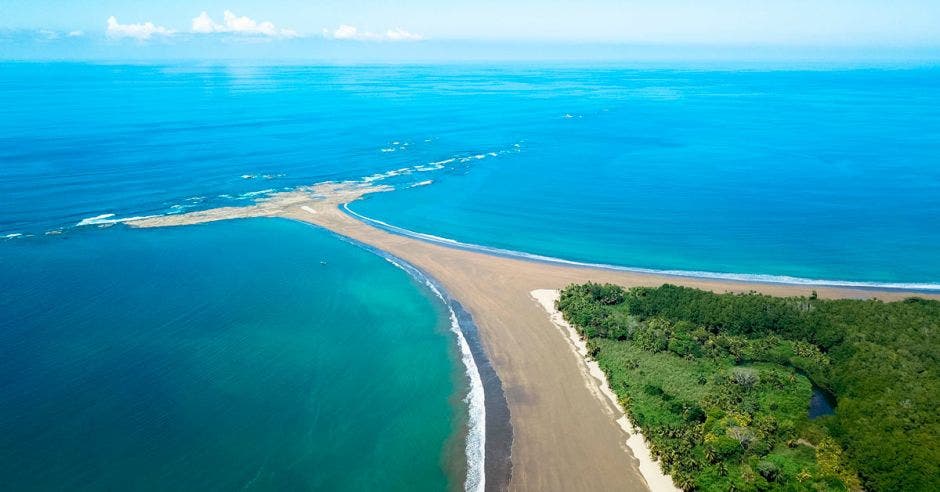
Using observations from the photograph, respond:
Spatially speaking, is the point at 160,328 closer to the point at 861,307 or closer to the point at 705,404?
the point at 705,404

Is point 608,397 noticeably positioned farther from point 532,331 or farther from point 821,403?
point 821,403

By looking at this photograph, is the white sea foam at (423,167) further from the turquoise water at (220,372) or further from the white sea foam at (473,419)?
the white sea foam at (473,419)

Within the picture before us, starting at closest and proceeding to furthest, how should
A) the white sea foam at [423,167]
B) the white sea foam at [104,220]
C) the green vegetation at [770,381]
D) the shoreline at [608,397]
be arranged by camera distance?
the green vegetation at [770,381], the shoreline at [608,397], the white sea foam at [104,220], the white sea foam at [423,167]

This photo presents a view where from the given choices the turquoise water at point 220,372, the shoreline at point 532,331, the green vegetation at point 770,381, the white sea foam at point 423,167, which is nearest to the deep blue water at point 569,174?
the white sea foam at point 423,167

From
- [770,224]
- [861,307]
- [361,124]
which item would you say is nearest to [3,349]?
[861,307]

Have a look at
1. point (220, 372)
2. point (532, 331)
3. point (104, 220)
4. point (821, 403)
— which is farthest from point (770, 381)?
point (104, 220)

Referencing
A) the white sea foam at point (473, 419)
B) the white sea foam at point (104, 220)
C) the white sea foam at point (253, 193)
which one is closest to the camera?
the white sea foam at point (473, 419)
